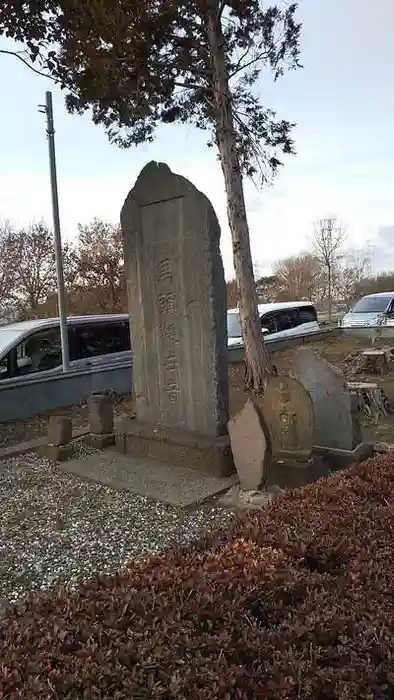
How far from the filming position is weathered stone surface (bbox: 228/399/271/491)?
449 centimetres

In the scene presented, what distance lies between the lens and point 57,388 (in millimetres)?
8633

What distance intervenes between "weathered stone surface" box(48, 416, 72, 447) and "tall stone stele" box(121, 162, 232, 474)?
0.67m

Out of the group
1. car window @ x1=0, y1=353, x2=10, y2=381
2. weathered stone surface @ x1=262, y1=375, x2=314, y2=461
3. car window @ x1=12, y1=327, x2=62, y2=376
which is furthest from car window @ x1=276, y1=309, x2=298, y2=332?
weathered stone surface @ x1=262, y1=375, x2=314, y2=461

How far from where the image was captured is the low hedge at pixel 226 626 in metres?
1.44

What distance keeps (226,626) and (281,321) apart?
42.3 feet

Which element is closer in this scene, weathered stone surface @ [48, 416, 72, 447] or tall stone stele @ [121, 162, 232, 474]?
tall stone stele @ [121, 162, 232, 474]

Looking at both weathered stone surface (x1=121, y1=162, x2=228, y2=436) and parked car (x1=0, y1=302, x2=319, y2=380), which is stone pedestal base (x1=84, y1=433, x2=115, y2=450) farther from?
parked car (x1=0, y1=302, x2=319, y2=380)

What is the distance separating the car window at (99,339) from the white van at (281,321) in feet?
11.2

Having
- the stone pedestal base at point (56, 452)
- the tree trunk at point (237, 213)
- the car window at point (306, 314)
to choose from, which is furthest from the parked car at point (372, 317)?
the stone pedestal base at point (56, 452)

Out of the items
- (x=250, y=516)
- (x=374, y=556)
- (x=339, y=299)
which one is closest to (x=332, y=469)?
(x=250, y=516)

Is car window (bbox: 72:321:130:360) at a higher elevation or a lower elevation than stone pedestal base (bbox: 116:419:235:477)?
higher

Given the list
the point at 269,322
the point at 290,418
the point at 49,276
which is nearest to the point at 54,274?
the point at 49,276

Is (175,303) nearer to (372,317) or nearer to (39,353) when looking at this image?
(39,353)

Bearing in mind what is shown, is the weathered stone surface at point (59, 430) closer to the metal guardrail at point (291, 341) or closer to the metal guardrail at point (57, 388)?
the metal guardrail at point (57, 388)
